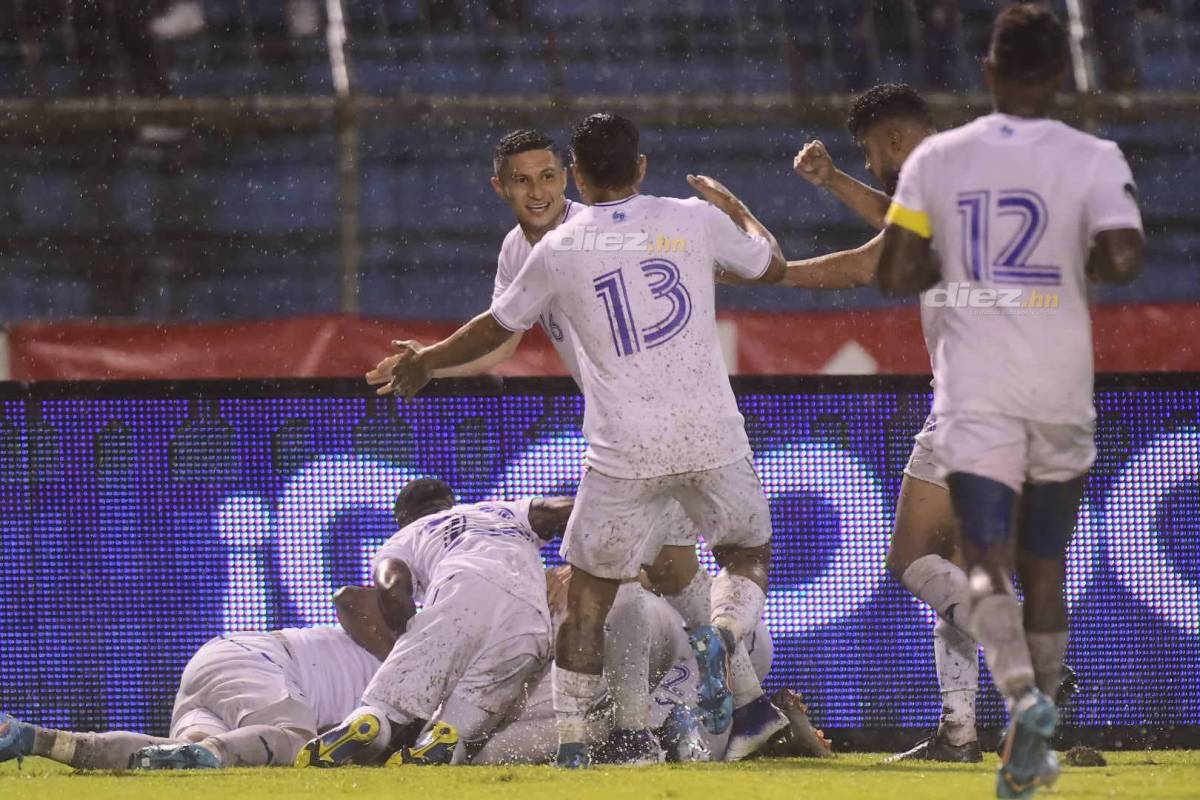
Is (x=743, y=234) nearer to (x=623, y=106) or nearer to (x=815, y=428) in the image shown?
(x=815, y=428)

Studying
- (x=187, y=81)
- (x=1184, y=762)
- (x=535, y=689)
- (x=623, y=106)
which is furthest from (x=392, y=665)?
(x=187, y=81)

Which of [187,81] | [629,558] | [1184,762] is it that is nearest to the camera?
[629,558]

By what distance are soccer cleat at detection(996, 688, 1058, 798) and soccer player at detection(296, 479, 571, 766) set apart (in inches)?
98.4

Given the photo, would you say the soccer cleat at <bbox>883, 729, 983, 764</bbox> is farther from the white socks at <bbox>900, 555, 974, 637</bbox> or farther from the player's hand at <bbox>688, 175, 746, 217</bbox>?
the player's hand at <bbox>688, 175, 746, 217</bbox>

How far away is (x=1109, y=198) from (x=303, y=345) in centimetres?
612

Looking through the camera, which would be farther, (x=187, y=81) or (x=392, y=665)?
(x=187, y=81)

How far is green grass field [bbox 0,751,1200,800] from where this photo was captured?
15.0 feet

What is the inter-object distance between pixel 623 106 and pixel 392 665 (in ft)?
21.2

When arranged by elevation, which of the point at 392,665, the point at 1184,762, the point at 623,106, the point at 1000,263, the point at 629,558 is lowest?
the point at 1184,762

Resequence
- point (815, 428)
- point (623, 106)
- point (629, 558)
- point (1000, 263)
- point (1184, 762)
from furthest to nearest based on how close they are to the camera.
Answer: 1. point (623, 106)
2. point (815, 428)
3. point (1184, 762)
4. point (629, 558)
5. point (1000, 263)

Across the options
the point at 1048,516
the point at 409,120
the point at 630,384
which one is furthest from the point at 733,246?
the point at 409,120

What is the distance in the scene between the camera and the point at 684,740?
5.95 meters

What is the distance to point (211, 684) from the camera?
21.1 ft

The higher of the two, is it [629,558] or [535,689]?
[629,558]
